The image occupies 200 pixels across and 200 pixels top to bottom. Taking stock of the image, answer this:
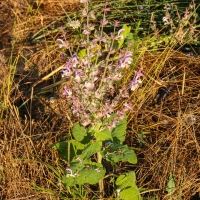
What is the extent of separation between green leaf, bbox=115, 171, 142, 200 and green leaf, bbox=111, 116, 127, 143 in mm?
180

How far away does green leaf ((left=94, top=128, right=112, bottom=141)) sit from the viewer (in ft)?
6.89

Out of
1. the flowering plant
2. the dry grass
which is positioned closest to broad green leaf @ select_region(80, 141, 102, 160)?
the flowering plant

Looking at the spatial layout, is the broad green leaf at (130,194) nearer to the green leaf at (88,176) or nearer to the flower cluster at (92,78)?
the green leaf at (88,176)

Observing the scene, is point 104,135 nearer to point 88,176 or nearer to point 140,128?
point 88,176

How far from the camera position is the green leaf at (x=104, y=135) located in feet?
6.89

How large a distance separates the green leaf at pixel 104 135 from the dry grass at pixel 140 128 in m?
0.31

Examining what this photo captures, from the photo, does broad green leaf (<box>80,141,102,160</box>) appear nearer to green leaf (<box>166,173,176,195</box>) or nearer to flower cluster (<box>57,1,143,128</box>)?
flower cluster (<box>57,1,143,128</box>)

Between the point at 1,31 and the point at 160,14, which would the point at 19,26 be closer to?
the point at 1,31

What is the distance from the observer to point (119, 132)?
2.21 metres

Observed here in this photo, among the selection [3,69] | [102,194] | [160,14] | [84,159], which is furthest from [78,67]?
[160,14]

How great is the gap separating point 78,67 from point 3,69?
1.29 meters

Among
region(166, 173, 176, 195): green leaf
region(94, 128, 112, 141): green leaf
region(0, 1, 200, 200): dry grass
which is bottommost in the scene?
region(166, 173, 176, 195): green leaf

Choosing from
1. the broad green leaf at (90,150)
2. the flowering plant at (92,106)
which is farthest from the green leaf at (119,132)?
the broad green leaf at (90,150)

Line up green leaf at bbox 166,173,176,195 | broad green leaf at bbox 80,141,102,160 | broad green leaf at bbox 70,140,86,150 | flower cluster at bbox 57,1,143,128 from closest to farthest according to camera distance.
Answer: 1. flower cluster at bbox 57,1,143,128
2. broad green leaf at bbox 80,141,102,160
3. broad green leaf at bbox 70,140,86,150
4. green leaf at bbox 166,173,176,195
